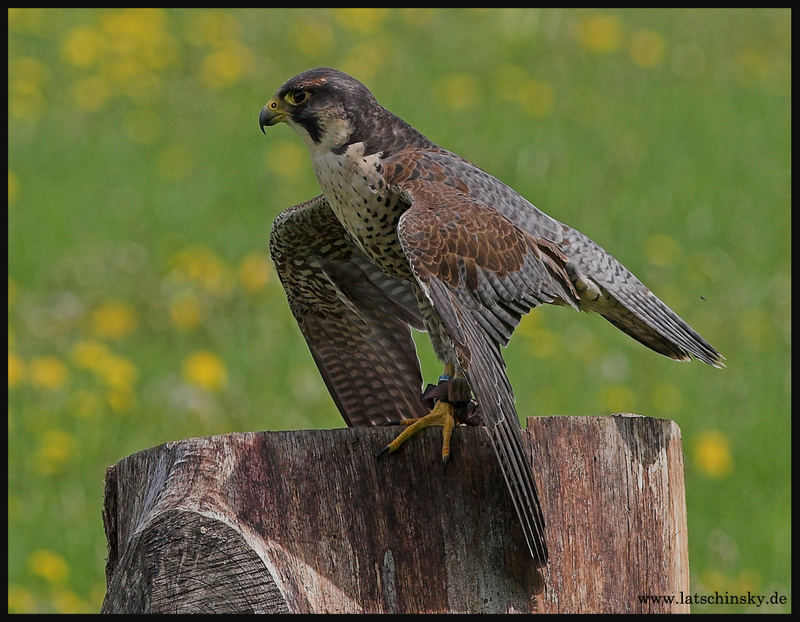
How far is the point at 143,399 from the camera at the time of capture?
273 inches

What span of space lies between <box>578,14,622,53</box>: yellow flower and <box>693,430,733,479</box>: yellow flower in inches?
235

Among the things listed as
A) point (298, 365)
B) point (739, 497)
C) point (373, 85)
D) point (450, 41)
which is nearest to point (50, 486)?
point (298, 365)

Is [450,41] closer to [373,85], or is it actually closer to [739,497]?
[373,85]

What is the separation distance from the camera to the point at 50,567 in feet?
17.4

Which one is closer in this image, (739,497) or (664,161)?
(739,497)

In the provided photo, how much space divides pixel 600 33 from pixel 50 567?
8098 mm

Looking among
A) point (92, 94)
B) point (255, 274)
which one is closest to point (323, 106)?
point (255, 274)

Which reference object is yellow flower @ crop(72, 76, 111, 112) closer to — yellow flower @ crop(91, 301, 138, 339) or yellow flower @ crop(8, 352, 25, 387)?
yellow flower @ crop(91, 301, 138, 339)

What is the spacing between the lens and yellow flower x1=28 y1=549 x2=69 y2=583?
531 centimetres

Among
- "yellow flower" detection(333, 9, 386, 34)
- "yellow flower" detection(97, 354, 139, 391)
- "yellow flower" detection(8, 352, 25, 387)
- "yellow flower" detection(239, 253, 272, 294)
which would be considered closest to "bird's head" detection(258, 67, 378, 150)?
"yellow flower" detection(97, 354, 139, 391)

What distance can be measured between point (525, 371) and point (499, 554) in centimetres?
392

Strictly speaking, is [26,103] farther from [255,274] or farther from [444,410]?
[444,410]

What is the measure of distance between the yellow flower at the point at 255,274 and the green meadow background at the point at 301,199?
0.06 feet

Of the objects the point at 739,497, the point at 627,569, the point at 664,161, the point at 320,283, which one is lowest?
the point at 627,569
